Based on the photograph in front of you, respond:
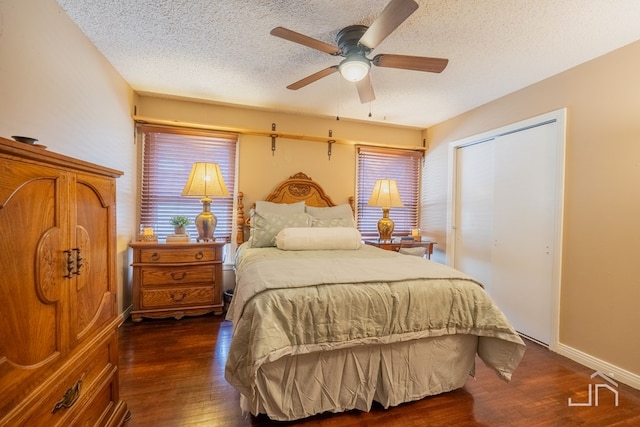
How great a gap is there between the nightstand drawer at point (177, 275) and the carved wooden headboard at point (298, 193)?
57 centimetres

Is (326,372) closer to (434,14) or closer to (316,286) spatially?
(316,286)

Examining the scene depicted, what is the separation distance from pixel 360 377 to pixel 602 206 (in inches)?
86.8

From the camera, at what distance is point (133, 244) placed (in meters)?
2.65

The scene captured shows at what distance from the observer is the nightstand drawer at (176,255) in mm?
2709

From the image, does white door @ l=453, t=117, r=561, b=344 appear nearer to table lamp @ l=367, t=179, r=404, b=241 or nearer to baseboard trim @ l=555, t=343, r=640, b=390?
baseboard trim @ l=555, t=343, r=640, b=390

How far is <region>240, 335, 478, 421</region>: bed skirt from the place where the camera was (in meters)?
1.40

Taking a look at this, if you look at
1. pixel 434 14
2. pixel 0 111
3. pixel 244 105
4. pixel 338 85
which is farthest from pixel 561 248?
Result: pixel 0 111

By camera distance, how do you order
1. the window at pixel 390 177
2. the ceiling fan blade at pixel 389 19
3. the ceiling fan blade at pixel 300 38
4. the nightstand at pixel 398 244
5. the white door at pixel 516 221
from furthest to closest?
1. the window at pixel 390 177
2. the nightstand at pixel 398 244
3. the white door at pixel 516 221
4. the ceiling fan blade at pixel 300 38
5. the ceiling fan blade at pixel 389 19

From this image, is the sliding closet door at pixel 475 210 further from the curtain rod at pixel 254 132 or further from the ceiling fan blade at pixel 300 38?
the ceiling fan blade at pixel 300 38

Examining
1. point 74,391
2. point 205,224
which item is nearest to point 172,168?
point 205,224

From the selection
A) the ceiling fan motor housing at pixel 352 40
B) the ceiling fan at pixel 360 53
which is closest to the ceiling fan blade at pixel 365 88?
the ceiling fan at pixel 360 53

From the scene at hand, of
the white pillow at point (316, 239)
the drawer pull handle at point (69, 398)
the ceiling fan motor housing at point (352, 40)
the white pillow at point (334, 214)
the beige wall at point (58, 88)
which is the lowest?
the drawer pull handle at point (69, 398)

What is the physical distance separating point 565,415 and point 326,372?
4.55 feet

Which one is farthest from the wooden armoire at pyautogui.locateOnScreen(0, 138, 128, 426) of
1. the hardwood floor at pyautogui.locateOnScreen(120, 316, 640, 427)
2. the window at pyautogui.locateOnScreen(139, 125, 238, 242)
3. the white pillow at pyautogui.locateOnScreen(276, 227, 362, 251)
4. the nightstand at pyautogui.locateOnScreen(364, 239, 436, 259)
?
the nightstand at pyautogui.locateOnScreen(364, 239, 436, 259)
